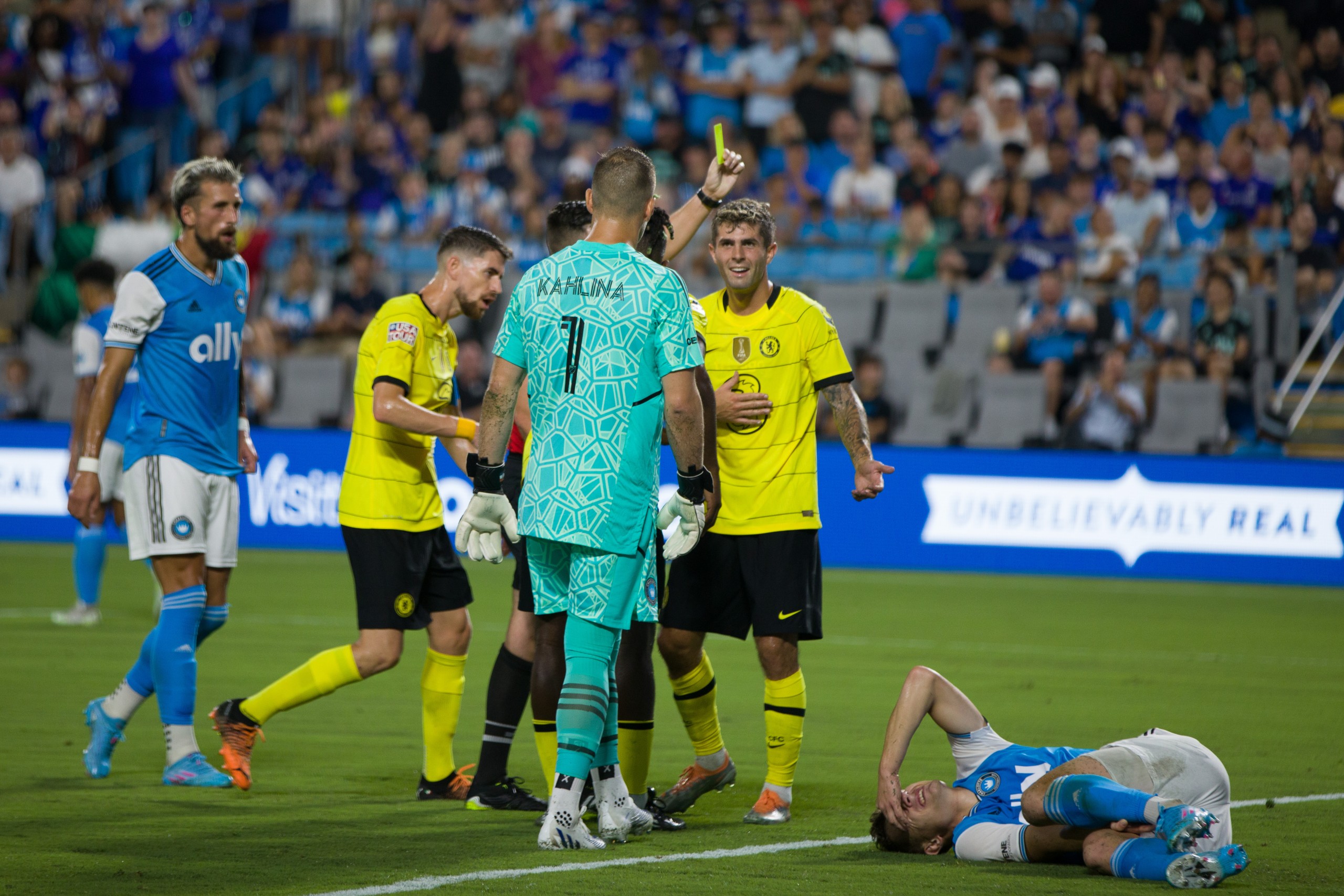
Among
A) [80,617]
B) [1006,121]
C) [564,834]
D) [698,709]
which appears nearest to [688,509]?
[564,834]

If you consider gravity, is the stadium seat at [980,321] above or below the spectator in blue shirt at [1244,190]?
below

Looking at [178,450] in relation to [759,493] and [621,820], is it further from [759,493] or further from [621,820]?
[621,820]

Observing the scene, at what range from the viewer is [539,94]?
69.9 feet

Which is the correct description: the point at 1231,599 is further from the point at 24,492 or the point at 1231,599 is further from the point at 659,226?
the point at 24,492

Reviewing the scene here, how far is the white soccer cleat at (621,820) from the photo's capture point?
5430 mm

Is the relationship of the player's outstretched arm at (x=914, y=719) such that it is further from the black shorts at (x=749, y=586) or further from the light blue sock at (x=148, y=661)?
the light blue sock at (x=148, y=661)

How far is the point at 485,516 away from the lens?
5324mm

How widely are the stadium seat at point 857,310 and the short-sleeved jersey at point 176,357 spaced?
438 inches

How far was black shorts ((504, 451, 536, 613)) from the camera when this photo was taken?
574 centimetres

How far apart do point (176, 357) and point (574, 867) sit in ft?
9.71

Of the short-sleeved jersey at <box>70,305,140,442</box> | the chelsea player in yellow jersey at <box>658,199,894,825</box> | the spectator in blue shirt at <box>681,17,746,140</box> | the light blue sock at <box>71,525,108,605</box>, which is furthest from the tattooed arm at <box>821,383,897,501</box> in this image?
the spectator in blue shirt at <box>681,17,746,140</box>

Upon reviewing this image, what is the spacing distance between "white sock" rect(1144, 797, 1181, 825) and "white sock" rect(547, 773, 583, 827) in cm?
178

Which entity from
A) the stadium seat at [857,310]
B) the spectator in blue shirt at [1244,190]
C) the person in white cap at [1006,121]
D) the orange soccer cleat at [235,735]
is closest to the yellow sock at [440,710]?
the orange soccer cleat at [235,735]

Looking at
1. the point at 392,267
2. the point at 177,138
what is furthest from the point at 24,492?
the point at 177,138
